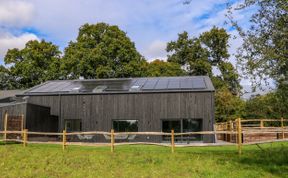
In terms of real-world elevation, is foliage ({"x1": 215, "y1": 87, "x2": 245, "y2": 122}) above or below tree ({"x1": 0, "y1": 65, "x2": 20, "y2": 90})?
below

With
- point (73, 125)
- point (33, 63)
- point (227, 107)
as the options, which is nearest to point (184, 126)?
point (73, 125)

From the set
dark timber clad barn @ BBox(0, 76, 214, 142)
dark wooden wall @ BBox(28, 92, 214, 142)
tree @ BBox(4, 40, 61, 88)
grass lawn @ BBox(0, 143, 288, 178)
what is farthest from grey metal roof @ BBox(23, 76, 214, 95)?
tree @ BBox(4, 40, 61, 88)

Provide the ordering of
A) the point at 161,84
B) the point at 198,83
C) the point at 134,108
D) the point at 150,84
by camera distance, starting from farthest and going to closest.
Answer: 1. the point at 150,84
2. the point at 161,84
3. the point at 198,83
4. the point at 134,108

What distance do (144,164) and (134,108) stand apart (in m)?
11.6

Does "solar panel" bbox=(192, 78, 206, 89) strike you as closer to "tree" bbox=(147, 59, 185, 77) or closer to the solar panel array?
the solar panel array

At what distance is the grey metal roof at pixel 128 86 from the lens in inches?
956

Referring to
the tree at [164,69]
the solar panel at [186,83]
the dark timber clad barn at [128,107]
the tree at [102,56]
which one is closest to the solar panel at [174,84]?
the dark timber clad barn at [128,107]

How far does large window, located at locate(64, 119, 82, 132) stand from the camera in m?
24.9

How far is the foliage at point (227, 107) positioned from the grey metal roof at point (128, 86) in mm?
11783

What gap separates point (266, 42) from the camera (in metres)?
10.7

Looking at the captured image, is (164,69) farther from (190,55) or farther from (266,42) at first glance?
(266,42)

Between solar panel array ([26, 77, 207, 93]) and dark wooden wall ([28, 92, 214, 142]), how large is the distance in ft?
1.98

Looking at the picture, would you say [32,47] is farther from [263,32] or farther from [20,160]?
[263,32]

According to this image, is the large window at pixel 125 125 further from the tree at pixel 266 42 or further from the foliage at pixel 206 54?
the foliage at pixel 206 54
